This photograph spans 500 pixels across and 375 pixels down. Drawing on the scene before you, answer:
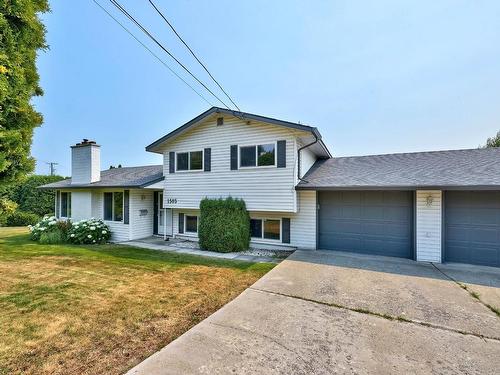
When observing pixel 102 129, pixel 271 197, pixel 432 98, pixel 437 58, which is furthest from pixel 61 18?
pixel 102 129

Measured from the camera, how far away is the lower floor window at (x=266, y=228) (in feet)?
32.6

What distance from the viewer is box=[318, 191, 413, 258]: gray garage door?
8.15 metres

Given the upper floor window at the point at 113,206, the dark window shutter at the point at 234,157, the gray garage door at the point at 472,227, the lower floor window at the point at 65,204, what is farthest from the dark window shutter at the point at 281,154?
the lower floor window at the point at 65,204

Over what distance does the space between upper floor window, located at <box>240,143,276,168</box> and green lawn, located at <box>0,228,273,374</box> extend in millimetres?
3851

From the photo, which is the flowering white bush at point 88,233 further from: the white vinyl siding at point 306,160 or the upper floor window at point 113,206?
the white vinyl siding at point 306,160

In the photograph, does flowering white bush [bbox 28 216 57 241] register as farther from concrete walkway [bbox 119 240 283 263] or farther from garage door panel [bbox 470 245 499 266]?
garage door panel [bbox 470 245 499 266]

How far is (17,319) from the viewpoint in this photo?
382 cm

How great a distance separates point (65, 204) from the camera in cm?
1348

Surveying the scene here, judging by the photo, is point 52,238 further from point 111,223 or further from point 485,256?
point 485,256

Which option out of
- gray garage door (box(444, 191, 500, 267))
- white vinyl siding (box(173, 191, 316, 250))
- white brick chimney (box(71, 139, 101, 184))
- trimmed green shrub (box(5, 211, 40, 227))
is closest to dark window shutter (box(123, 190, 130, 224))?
white brick chimney (box(71, 139, 101, 184))

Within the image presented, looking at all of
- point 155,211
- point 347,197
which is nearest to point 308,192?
point 347,197

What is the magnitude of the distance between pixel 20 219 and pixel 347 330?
2224 centimetres

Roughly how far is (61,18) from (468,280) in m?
12.1

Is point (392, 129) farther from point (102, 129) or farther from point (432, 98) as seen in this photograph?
point (102, 129)
